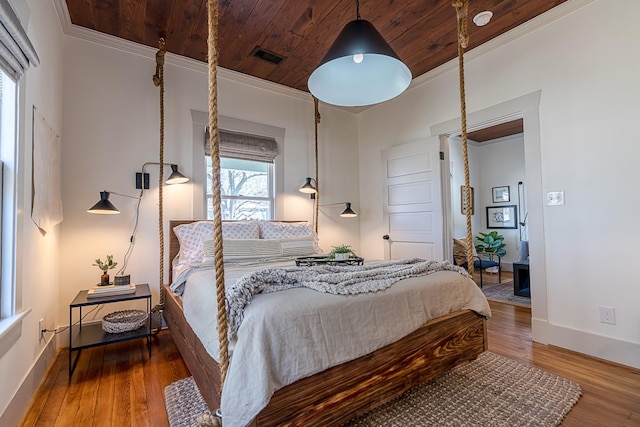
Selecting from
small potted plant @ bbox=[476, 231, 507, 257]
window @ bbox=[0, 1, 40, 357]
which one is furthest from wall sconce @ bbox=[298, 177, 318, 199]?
small potted plant @ bbox=[476, 231, 507, 257]

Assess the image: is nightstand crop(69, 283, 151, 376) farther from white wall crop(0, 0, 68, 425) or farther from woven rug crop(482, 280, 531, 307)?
woven rug crop(482, 280, 531, 307)

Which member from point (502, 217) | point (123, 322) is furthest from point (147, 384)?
point (502, 217)

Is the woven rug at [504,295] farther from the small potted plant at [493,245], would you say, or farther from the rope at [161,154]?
the rope at [161,154]

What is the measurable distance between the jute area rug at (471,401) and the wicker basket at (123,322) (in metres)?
0.71

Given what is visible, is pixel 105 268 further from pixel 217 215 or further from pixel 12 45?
pixel 217 215

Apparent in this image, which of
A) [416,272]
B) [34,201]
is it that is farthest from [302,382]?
[34,201]

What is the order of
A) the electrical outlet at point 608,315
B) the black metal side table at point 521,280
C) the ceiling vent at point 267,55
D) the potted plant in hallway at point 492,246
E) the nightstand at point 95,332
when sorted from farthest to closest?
the potted plant in hallway at point 492,246
the black metal side table at point 521,280
the ceiling vent at point 267,55
the electrical outlet at point 608,315
the nightstand at point 95,332

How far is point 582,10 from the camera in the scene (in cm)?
246

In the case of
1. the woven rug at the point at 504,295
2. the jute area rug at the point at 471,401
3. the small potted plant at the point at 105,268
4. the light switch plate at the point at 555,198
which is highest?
the light switch plate at the point at 555,198

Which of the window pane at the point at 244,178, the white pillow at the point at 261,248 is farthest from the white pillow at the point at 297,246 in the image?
the window pane at the point at 244,178

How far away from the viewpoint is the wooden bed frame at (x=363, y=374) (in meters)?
1.23

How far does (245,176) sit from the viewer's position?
367 cm

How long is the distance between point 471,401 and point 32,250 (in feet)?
9.25

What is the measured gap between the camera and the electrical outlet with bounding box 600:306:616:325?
2262 mm
